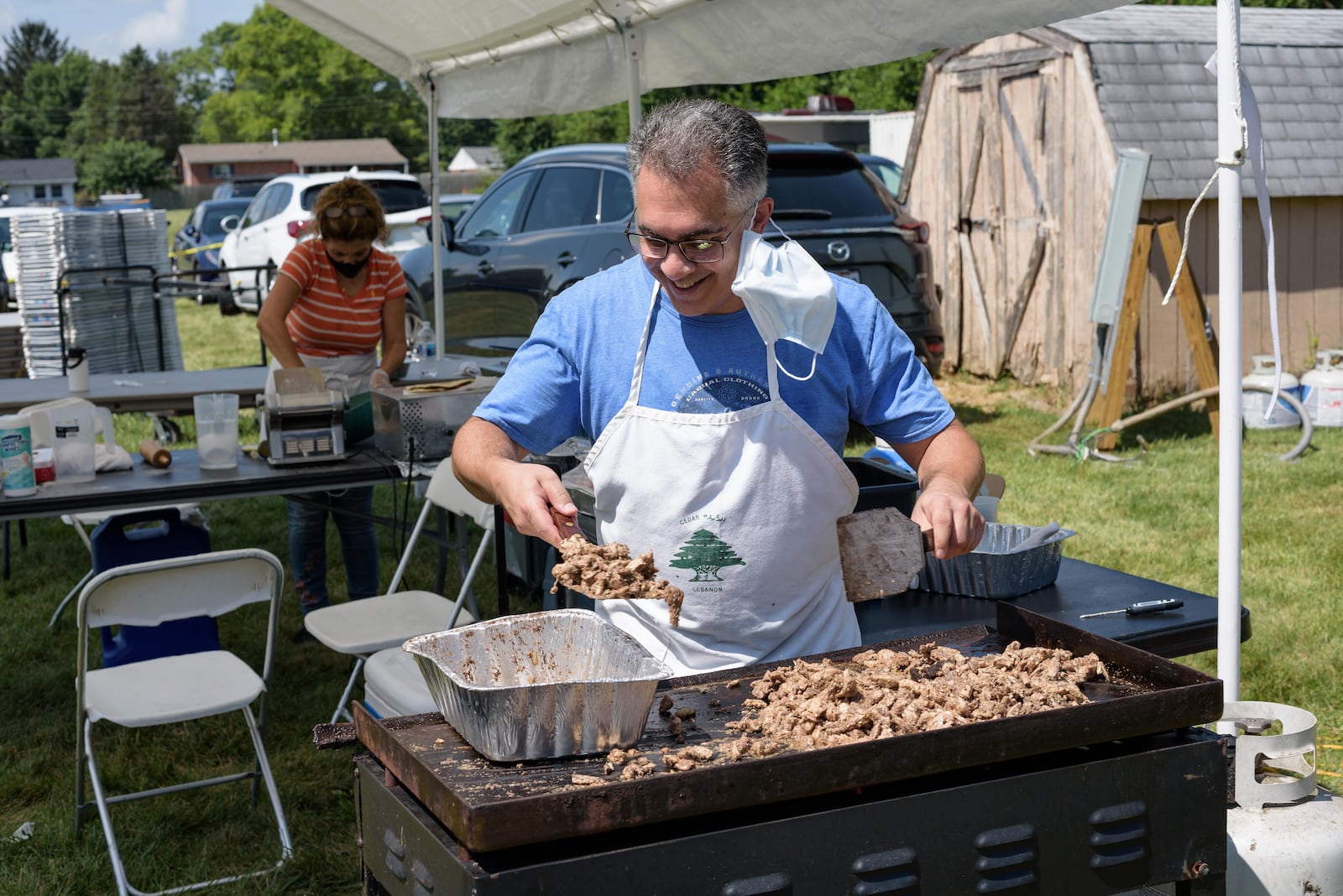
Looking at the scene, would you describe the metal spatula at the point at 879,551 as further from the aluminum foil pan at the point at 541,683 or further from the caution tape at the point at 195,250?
the caution tape at the point at 195,250

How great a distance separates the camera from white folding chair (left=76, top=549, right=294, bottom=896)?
12.3ft

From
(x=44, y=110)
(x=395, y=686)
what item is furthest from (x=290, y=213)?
(x=44, y=110)

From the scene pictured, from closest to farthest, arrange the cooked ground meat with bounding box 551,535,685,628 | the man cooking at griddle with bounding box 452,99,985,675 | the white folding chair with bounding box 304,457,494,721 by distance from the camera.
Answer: the cooked ground meat with bounding box 551,535,685,628 → the man cooking at griddle with bounding box 452,99,985,675 → the white folding chair with bounding box 304,457,494,721

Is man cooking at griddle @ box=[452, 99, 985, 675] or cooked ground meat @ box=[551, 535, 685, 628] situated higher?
man cooking at griddle @ box=[452, 99, 985, 675]

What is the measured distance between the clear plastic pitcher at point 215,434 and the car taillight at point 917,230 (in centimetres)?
511

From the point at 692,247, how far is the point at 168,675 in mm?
2657

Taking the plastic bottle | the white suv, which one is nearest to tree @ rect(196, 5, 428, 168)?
the white suv

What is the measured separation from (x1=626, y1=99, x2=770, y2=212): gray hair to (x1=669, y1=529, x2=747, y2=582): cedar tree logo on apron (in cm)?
62

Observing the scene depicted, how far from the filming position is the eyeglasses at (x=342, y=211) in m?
5.59

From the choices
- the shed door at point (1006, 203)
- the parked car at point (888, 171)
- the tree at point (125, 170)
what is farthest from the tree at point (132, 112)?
the shed door at point (1006, 203)

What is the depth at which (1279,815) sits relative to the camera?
104 inches

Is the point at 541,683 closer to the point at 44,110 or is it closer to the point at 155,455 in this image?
the point at 155,455

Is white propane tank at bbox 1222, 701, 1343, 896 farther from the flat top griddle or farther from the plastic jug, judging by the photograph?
the plastic jug

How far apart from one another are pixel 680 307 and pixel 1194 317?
713 centimetres
